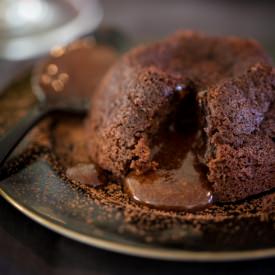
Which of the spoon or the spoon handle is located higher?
the spoon

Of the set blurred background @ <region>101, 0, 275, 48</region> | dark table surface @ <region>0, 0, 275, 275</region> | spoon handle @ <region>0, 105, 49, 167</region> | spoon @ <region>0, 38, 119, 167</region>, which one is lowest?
dark table surface @ <region>0, 0, 275, 275</region>

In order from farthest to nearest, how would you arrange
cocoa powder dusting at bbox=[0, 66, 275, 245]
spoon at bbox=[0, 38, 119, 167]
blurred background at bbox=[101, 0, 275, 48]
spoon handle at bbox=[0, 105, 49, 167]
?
blurred background at bbox=[101, 0, 275, 48]
spoon at bbox=[0, 38, 119, 167]
spoon handle at bbox=[0, 105, 49, 167]
cocoa powder dusting at bbox=[0, 66, 275, 245]

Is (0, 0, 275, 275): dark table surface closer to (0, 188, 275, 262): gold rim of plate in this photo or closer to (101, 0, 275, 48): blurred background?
(0, 188, 275, 262): gold rim of plate

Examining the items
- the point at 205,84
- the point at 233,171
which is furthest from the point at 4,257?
the point at 205,84

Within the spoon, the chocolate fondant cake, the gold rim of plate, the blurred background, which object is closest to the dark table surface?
the gold rim of plate

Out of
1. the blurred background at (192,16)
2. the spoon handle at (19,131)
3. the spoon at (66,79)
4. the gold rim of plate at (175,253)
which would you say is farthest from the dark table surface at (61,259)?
the blurred background at (192,16)

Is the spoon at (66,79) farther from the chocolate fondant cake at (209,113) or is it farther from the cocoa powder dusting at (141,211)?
the chocolate fondant cake at (209,113)

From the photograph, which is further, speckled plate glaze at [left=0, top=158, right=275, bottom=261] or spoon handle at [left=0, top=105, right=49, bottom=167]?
spoon handle at [left=0, top=105, right=49, bottom=167]

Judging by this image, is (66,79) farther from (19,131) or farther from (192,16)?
(192,16)
